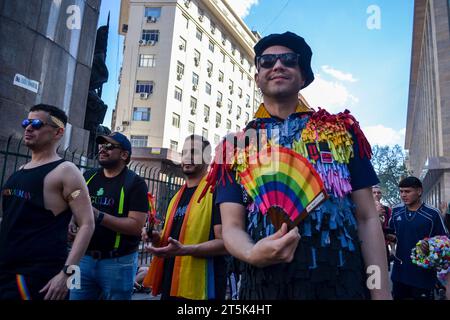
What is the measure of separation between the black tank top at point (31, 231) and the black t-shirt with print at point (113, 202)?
0.66 m

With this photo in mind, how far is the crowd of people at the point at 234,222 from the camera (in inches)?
59.9

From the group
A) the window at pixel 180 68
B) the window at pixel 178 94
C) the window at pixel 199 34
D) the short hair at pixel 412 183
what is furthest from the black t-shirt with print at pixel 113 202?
the window at pixel 199 34

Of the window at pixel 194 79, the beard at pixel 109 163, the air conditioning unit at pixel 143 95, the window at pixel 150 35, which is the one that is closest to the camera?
the beard at pixel 109 163

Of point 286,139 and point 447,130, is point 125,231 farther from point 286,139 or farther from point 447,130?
point 447,130

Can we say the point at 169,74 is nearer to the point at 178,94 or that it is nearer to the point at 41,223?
the point at 178,94

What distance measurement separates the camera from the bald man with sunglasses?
2396 mm

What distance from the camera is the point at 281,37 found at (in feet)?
6.10

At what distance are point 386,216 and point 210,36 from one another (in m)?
35.0

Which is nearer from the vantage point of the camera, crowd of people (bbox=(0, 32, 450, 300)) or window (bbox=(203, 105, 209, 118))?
crowd of people (bbox=(0, 32, 450, 300))

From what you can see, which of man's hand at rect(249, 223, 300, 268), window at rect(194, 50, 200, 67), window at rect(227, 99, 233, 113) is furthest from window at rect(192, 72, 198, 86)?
man's hand at rect(249, 223, 300, 268)

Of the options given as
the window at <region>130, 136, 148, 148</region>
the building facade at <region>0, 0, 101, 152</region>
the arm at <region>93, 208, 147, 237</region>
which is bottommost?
the arm at <region>93, 208, 147, 237</region>

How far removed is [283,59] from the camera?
1793mm

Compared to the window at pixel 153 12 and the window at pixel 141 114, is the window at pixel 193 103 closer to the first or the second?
the window at pixel 141 114

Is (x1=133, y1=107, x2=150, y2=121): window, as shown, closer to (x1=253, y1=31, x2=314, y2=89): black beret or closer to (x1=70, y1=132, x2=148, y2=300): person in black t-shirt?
(x1=70, y1=132, x2=148, y2=300): person in black t-shirt
